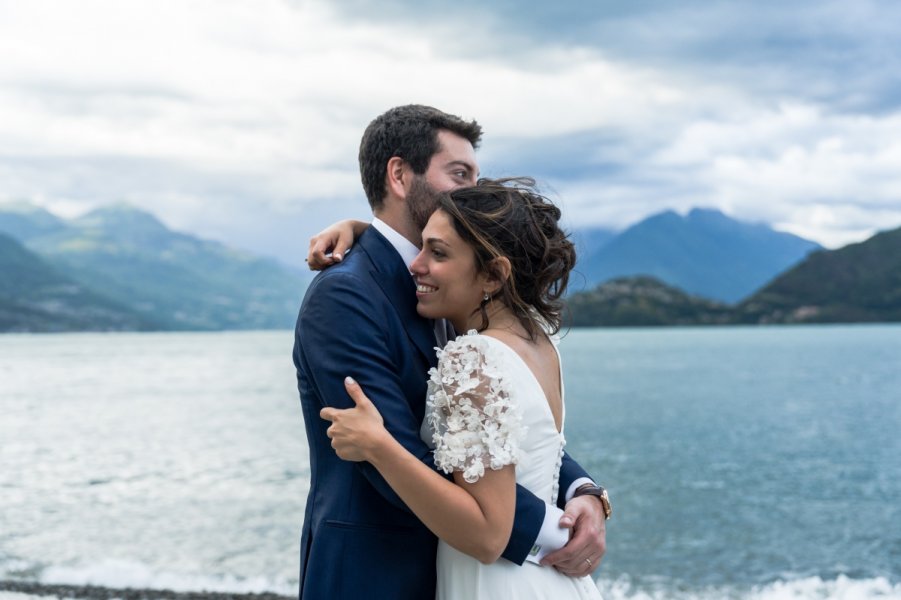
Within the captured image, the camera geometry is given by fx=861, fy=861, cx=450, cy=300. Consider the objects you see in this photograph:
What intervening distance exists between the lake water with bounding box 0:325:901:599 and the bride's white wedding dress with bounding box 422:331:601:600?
23.5 feet

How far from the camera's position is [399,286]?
345 cm

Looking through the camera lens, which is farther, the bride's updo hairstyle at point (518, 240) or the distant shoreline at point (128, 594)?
the distant shoreline at point (128, 594)

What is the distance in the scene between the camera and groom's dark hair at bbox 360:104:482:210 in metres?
3.58

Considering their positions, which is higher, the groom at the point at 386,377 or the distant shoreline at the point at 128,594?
the groom at the point at 386,377

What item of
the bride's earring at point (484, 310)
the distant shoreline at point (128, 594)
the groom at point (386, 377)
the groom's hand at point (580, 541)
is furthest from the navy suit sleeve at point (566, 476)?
the distant shoreline at point (128, 594)

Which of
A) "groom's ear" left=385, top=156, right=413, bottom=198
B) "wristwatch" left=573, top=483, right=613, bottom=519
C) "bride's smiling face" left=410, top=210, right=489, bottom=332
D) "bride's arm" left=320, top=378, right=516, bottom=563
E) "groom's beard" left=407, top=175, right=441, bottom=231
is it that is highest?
"groom's ear" left=385, top=156, right=413, bottom=198

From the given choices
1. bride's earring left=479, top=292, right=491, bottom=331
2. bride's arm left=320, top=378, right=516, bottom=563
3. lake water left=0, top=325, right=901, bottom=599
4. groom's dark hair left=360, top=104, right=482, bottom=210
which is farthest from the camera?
lake water left=0, top=325, right=901, bottom=599

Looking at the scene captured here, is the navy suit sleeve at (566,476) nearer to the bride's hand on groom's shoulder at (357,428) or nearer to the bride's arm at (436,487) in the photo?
the bride's arm at (436,487)

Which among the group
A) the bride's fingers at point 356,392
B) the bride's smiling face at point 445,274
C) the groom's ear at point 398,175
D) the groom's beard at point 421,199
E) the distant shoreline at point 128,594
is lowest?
the distant shoreline at point 128,594

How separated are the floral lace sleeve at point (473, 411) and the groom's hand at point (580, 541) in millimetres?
556

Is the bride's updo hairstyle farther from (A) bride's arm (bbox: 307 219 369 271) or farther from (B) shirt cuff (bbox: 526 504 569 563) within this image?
(B) shirt cuff (bbox: 526 504 569 563)

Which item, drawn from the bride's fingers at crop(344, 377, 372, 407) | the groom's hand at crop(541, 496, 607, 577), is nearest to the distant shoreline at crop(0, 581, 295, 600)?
the groom's hand at crop(541, 496, 607, 577)

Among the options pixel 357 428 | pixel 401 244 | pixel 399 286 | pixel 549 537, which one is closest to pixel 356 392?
pixel 357 428

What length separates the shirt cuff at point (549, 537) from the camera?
3.25 m
